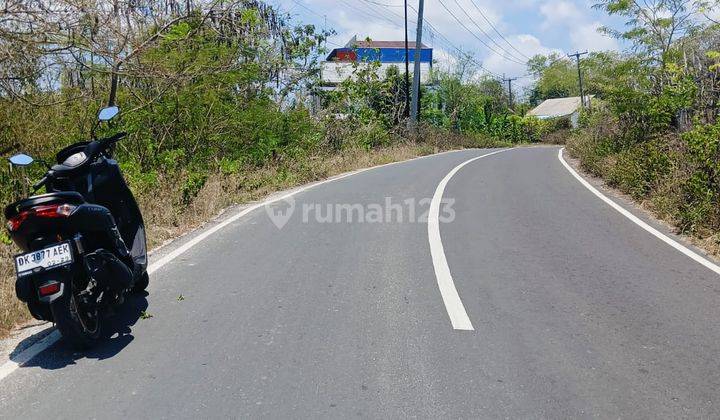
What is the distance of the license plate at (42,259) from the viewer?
4.29 metres

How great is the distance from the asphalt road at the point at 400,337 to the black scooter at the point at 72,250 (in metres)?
0.35

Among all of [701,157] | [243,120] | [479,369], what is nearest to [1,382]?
[479,369]

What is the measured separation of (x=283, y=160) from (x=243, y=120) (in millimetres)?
2629

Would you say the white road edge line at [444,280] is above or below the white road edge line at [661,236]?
above

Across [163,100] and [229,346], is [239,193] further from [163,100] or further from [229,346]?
[229,346]

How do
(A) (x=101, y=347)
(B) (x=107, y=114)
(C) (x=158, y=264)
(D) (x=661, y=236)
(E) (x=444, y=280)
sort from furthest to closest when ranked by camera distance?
(D) (x=661, y=236), (C) (x=158, y=264), (E) (x=444, y=280), (B) (x=107, y=114), (A) (x=101, y=347)

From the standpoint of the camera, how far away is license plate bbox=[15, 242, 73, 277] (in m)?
4.29

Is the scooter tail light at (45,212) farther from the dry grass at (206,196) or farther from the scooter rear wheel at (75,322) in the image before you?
the dry grass at (206,196)

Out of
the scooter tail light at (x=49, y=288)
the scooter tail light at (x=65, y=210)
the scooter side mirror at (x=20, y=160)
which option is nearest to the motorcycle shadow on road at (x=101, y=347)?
the scooter tail light at (x=49, y=288)

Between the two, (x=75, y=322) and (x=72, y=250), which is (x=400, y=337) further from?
(x=72, y=250)

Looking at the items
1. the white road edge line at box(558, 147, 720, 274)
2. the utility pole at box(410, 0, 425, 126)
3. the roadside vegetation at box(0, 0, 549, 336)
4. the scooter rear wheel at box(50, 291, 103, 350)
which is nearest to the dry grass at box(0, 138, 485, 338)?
the roadside vegetation at box(0, 0, 549, 336)

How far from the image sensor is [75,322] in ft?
14.5

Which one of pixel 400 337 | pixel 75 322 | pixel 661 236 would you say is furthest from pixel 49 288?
Answer: pixel 661 236

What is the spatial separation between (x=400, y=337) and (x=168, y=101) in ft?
29.4
